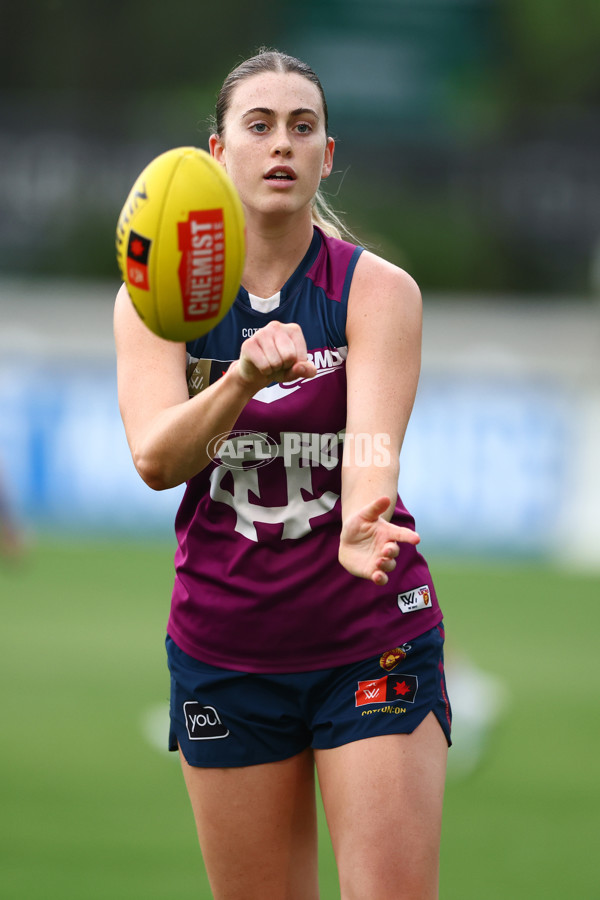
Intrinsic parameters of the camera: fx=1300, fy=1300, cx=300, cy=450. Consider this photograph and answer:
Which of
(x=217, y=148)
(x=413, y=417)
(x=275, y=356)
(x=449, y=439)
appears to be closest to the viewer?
(x=275, y=356)

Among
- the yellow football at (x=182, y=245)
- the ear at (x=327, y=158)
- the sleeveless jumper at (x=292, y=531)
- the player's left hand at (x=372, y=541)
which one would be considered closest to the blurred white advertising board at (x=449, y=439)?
the ear at (x=327, y=158)

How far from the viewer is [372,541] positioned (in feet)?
8.91

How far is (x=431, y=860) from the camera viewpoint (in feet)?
9.29

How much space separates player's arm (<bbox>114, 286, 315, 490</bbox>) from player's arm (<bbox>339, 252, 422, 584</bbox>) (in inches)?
11.5

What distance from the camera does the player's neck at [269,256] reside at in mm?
3008

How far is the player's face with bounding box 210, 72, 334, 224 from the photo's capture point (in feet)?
9.47

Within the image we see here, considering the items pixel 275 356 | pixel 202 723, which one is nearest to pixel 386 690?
pixel 202 723

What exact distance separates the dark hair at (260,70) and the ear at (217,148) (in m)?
0.02

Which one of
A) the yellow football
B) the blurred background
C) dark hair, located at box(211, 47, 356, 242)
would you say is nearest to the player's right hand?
the yellow football

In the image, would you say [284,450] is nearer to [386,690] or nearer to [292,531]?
[292,531]

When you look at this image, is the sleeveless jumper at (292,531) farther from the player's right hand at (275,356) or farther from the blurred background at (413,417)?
the blurred background at (413,417)

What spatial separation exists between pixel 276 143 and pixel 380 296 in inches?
16.1

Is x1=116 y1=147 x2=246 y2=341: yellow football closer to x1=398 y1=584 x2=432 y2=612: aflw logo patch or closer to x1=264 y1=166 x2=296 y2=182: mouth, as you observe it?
x1=264 y1=166 x2=296 y2=182: mouth

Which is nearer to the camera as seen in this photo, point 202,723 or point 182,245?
point 182,245
